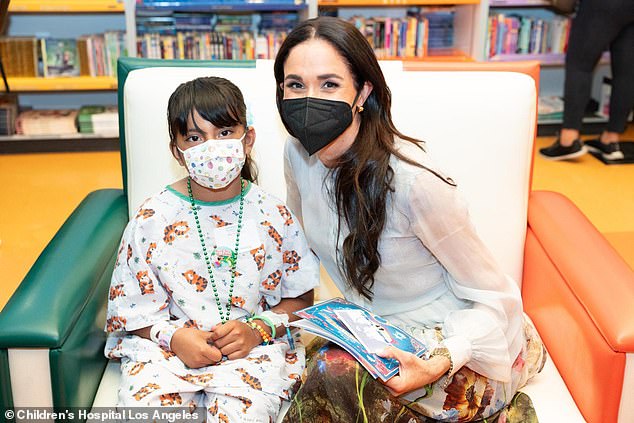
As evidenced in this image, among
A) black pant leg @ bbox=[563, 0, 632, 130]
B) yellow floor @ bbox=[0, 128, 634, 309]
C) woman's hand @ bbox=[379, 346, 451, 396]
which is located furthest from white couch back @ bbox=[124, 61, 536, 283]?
black pant leg @ bbox=[563, 0, 632, 130]

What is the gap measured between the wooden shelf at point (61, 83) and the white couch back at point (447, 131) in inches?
100.0

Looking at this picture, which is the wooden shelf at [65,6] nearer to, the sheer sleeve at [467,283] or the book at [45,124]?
the book at [45,124]

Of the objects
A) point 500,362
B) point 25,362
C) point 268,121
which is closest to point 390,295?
point 500,362

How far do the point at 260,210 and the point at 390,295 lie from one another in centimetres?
35

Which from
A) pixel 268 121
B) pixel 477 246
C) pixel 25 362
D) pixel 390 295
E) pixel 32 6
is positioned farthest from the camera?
pixel 32 6

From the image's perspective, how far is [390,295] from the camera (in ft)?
5.90

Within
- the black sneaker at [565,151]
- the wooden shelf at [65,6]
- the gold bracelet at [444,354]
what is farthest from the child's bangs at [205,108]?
the black sneaker at [565,151]

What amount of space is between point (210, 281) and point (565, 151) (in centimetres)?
319

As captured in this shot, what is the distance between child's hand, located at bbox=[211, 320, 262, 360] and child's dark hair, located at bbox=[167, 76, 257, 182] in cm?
41

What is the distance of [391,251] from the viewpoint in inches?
68.4

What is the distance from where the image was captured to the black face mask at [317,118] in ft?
5.39

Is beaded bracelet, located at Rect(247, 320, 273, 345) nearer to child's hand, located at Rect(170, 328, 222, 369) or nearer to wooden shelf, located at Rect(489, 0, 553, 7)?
child's hand, located at Rect(170, 328, 222, 369)

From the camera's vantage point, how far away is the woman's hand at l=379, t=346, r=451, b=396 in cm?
155

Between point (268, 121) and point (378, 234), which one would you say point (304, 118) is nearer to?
point (378, 234)
